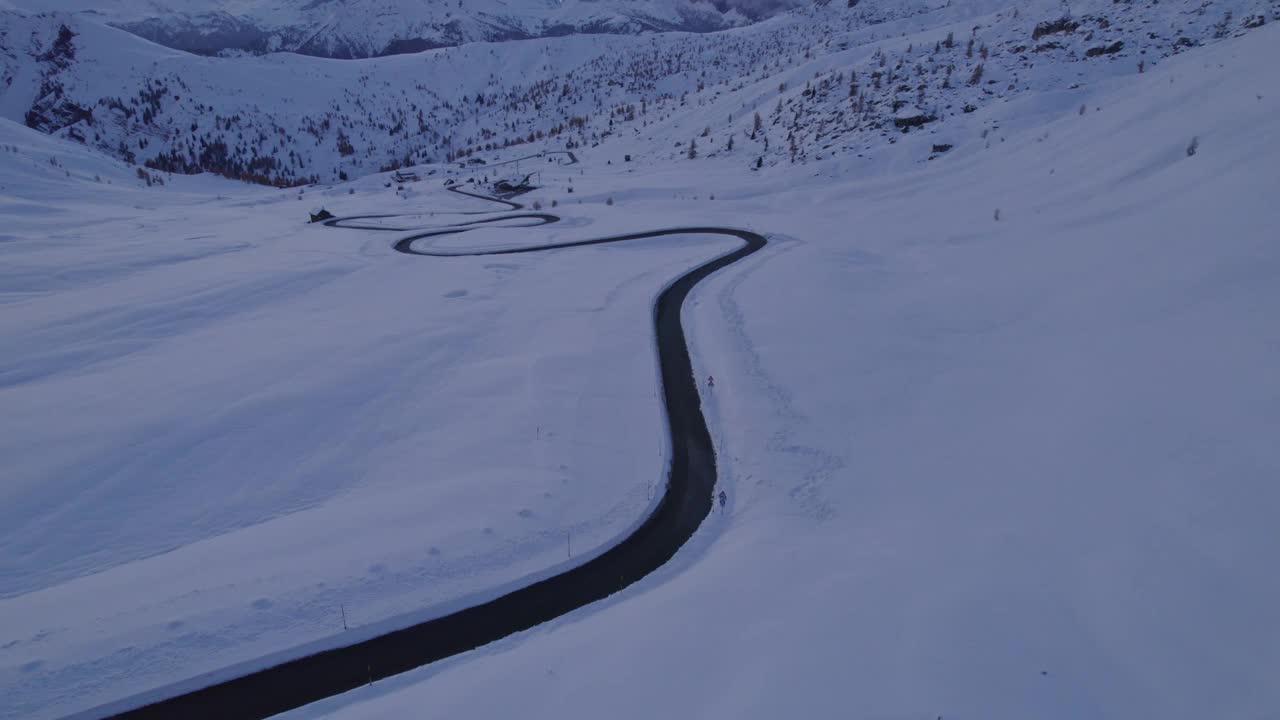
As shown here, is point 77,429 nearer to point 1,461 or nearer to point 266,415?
point 1,461

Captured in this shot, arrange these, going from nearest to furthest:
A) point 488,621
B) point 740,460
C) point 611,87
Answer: point 488,621 → point 740,460 → point 611,87

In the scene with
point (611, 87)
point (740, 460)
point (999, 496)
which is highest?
point (611, 87)

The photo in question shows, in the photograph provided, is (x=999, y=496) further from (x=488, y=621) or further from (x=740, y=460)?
(x=488, y=621)

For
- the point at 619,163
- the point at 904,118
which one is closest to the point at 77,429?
the point at 904,118

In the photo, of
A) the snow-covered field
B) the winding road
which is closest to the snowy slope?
the snow-covered field

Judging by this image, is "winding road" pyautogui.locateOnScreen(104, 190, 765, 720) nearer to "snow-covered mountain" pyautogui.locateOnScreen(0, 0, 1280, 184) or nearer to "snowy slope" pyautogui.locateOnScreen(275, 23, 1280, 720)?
"snowy slope" pyautogui.locateOnScreen(275, 23, 1280, 720)

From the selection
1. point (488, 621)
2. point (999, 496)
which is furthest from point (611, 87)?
point (488, 621)

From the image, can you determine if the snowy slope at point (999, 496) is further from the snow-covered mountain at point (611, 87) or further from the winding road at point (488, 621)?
the snow-covered mountain at point (611, 87)
